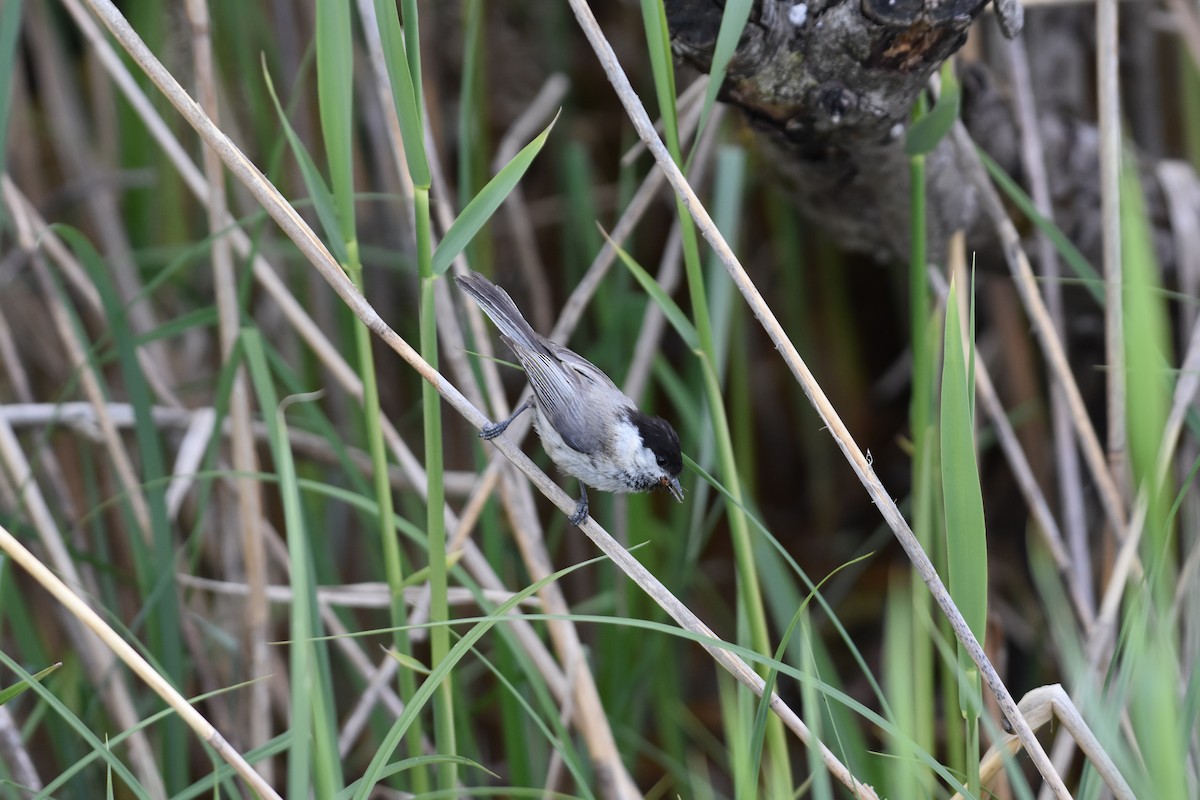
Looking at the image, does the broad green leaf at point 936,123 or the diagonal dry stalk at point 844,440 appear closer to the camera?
the diagonal dry stalk at point 844,440

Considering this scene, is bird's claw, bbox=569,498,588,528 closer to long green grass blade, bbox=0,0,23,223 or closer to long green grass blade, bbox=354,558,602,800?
long green grass blade, bbox=354,558,602,800

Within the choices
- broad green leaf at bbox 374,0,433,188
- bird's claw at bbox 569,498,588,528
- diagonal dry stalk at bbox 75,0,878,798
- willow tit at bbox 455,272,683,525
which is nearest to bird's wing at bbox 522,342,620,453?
willow tit at bbox 455,272,683,525

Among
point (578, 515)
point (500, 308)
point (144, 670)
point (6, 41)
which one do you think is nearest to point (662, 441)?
point (578, 515)

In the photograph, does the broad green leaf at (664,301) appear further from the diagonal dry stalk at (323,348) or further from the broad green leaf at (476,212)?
the diagonal dry stalk at (323,348)

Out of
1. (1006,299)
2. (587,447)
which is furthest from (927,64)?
→ (1006,299)

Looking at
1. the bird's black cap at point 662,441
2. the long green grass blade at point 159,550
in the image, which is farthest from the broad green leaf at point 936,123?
the long green grass blade at point 159,550

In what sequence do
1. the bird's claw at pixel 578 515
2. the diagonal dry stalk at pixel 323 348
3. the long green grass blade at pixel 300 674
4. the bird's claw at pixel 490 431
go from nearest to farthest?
the long green grass blade at pixel 300 674
the bird's claw at pixel 490 431
the bird's claw at pixel 578 515
the diagonal dry stalk at pixel 323 348
